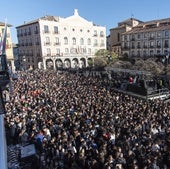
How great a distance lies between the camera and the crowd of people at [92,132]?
9984 mm

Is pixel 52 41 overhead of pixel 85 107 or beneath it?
overhead

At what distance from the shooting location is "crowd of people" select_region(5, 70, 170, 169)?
9984mm

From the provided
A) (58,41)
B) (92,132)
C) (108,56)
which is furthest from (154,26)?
(92,132)

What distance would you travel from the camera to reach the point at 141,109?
666 inches

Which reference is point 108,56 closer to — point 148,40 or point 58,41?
point 148,40

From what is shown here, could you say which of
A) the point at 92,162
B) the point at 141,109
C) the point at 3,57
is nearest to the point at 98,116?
the point at 141,109

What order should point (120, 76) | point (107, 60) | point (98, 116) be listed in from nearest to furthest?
point (98, 116) < point (120, 76) < point (107, 60)

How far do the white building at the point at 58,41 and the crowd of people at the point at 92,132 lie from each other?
135 feet

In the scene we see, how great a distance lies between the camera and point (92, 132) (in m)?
12.7

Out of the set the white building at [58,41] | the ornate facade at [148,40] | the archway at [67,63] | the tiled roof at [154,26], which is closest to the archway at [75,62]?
the white building at [58,41]

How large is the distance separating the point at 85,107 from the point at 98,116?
2.93 meters

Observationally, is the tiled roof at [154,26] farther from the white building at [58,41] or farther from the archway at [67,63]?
the archway at [67,63]

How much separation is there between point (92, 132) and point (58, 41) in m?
51.8

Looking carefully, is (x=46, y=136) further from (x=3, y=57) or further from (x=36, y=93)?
(x=36, y=93)
